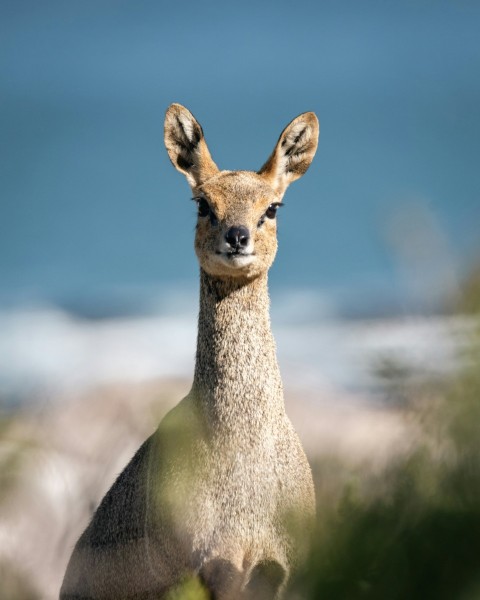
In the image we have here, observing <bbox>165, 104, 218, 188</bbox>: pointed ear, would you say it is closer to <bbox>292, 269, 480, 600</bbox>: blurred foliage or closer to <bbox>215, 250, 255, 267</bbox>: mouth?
<bbox>215, 250, 255, 267</bbox>: mouth

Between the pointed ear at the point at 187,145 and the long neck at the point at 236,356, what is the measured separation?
1403mm

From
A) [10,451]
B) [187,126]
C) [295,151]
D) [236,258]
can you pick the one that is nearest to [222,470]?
[236,258]

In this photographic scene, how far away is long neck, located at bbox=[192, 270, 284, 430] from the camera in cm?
635

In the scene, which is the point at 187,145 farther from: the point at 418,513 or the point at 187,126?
the point at 418,513

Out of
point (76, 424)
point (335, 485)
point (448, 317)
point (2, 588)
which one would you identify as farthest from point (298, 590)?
point (76, 424)

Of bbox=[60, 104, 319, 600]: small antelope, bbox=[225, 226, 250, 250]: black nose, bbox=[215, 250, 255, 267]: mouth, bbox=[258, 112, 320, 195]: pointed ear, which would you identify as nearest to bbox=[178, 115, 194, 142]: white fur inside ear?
bbox=[258, 112, 320, 195]: pointed ear

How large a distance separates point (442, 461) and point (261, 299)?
5.33m

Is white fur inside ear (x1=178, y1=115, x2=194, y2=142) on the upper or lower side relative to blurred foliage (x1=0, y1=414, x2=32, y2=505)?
upper

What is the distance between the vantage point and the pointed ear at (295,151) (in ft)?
26.0

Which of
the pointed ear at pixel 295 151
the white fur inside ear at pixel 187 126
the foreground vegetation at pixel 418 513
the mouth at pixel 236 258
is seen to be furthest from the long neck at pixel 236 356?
the foreground vegetation at pixel 418 513

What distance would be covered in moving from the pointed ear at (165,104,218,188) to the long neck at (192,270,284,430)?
140 cm

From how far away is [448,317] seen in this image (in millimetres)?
1539

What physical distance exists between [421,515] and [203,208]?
5911 mm

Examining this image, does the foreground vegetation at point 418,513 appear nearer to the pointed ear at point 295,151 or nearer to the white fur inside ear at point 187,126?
the pointed ear at point 295,151
